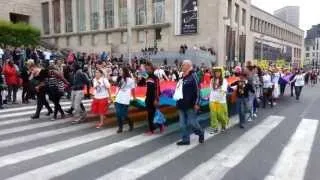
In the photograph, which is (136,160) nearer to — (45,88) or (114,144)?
(114,144)

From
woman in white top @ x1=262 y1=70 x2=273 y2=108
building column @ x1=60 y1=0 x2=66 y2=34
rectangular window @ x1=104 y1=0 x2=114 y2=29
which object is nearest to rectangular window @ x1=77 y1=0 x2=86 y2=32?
building column @ x1=60 y1=0 x2=66 y2=34

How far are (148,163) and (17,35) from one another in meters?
37.8

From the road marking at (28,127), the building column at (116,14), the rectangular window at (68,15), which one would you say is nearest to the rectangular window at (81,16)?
the rectangular window at (68,15)

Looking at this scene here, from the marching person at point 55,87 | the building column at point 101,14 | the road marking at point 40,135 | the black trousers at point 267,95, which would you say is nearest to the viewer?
the road marking at point 40,135

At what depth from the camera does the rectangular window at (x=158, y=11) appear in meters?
47.7

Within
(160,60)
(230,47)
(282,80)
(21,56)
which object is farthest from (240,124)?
(230,47)

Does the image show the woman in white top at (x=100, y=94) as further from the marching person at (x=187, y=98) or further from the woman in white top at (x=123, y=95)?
the marching person at (x=187, y=98)

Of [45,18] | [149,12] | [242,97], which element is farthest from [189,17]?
[242,97]

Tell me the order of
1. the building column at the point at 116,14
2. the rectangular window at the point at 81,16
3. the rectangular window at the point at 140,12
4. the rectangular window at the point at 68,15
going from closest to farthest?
1. the rectangular window at the point at 140,12
2. the building column at the point at 116,14
3. the rectangular window at the point at 81,16
4. the rectangular window at the point at 68,15

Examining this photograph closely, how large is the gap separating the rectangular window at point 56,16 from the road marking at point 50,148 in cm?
5279

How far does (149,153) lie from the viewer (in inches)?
337

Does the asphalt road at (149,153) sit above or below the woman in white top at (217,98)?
below

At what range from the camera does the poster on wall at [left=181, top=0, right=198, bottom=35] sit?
4478cm

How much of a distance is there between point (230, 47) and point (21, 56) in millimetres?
28847
